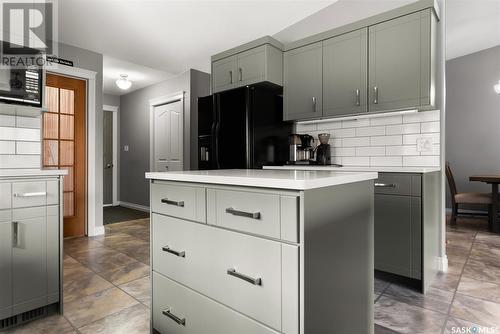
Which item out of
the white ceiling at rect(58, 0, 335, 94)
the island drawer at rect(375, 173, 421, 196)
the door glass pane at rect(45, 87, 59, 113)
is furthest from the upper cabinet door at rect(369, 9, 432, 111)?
the door glass pane at rect(45, 87, 59, 113)

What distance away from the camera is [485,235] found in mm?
3678

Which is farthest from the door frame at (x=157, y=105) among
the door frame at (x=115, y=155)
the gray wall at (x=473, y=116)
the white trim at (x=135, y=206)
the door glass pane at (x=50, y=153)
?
the gray wall at (x=473, y=116)

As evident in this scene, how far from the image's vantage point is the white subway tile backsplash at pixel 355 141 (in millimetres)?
2949

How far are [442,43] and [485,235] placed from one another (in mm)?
2617

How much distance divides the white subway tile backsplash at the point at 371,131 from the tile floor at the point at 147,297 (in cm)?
135

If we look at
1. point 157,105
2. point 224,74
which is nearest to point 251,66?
point 224,74

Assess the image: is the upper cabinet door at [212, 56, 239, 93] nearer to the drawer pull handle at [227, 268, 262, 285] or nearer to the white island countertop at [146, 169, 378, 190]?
the white island countertop at [146, 169, 378, 190]

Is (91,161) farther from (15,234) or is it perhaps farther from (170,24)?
(15,234)

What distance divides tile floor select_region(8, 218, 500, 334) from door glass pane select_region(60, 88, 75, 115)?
1.71 m

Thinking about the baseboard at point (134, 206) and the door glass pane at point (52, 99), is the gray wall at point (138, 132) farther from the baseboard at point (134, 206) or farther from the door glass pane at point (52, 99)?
the door glass pane at point (52, 99)

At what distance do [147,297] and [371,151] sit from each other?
7.79 ft

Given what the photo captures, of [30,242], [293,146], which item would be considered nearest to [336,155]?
[293,146]

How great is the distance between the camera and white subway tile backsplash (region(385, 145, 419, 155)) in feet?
8.69

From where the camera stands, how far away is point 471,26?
424cm
